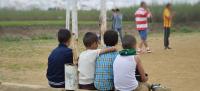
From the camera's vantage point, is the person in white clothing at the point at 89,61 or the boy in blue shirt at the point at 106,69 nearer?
the boy in blue shirt at the point at 106,69

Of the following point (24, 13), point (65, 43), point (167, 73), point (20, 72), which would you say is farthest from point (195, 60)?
point (24, 13)

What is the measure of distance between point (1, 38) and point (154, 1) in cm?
1213

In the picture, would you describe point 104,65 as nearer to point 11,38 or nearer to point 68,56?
point 68,56

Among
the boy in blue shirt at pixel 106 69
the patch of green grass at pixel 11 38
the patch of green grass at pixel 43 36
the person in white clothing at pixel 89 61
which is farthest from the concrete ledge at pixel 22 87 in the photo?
the patch of green grass at pixel 43 36

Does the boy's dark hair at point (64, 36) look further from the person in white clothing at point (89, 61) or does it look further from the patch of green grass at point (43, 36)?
the patch of green grass at point (43, 36)

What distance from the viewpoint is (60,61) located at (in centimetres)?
706

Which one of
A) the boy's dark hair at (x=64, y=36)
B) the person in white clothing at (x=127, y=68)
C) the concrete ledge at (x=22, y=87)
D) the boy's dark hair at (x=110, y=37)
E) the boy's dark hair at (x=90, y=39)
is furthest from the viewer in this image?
the boy's dark hair at (x=64, y=36)

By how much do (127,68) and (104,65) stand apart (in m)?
0.38

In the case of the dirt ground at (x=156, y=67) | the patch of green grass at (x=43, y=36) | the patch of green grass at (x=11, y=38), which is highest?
the dirt ground at (x=156, y=67)

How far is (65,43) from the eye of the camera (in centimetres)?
713

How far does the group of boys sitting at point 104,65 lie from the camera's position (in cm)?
640

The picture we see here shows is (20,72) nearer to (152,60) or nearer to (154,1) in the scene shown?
(152,60)

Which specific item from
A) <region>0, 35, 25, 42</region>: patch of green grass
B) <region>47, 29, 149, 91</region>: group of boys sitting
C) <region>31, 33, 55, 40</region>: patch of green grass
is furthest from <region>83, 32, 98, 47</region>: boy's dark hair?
<region>31, 33, 55, 40</region>: patch of green grass

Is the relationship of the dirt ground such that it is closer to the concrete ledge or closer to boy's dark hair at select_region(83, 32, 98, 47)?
the concrete ledge
